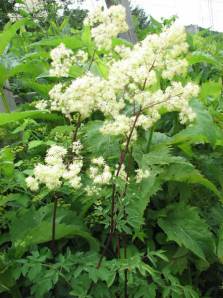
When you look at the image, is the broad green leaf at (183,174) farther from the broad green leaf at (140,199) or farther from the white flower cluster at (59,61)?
the white flower cluster at (59,61)

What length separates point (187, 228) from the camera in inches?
84.6

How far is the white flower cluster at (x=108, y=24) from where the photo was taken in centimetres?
170

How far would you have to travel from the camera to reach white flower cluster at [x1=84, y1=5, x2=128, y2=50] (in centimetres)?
170

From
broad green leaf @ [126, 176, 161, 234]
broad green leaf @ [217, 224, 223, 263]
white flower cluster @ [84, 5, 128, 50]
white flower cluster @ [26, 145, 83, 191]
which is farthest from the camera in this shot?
broad green leaf @ [217, 224, 223, 263]

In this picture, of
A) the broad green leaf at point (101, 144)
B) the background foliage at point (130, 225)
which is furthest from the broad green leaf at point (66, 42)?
the broad green leaf at point (101, 144)

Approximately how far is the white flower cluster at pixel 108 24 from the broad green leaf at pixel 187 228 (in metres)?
0.92

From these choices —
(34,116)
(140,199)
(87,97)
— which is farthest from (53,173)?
(34,116)

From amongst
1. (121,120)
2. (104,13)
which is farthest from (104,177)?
(104,13)

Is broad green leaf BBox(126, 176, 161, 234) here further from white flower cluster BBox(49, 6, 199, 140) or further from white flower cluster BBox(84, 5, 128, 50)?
white flower cluster BBox(84, 5, 128, 50)

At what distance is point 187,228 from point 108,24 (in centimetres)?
103

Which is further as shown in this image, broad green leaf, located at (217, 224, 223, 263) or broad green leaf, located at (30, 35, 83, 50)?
broad green leaf, located at (30, 35, 83, 50)

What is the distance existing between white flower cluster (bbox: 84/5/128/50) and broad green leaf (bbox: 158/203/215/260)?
3.01 feet

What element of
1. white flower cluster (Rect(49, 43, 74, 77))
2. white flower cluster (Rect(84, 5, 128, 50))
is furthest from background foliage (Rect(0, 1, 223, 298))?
white flower cluster (Rect(84, 5, 128, 50))

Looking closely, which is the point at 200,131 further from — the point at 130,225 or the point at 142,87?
the point at 142,87
